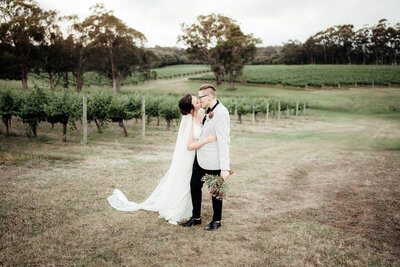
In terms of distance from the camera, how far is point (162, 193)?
4227mm

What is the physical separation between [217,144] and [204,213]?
1525 mm

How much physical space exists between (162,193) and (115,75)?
3731cm

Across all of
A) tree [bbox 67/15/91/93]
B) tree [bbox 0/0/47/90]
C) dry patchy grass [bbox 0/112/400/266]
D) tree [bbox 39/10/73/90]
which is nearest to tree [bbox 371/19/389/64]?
tree [bbox 67/15/91/93]

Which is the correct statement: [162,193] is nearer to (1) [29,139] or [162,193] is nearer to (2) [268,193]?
(2) [268,193]

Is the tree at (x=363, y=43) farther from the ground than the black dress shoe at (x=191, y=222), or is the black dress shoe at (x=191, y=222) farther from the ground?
the tree at (x=363, y=43)

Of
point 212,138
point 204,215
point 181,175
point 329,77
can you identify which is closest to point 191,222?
point 204,215

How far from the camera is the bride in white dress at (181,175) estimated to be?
3.68 metres

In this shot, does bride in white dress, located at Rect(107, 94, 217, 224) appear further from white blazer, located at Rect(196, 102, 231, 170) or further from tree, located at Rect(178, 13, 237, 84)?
tree, located at Rect(178, 13, 237, 84)

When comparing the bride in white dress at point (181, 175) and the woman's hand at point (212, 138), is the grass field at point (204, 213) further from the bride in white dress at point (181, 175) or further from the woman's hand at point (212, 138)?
the woman's hand at point (212, 138)

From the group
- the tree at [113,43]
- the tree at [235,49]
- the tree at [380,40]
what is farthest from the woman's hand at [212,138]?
the tree at [380,40]

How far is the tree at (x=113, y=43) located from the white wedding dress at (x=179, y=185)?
36.2 metres

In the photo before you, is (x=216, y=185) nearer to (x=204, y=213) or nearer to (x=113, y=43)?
(x=204, y=213)

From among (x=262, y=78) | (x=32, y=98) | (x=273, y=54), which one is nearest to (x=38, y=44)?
(x=32, y=98)

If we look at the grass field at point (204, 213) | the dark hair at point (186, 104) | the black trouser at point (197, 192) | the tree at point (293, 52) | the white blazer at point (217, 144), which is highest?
the tree at point (293, 52)
